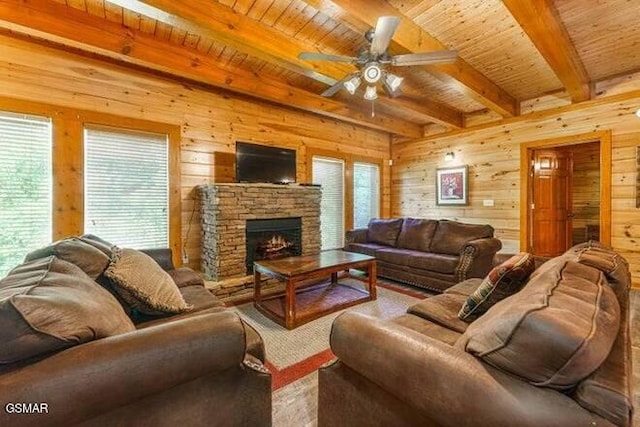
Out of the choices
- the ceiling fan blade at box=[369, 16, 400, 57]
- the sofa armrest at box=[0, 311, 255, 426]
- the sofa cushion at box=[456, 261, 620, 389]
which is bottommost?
the sofa armrest at box=[0, 311, 255, 426]

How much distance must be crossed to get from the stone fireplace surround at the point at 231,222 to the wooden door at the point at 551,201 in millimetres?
4094

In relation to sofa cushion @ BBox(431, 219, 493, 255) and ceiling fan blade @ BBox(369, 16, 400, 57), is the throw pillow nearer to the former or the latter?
ceiling fan blade @ BBox(369, 16, 400, 57)

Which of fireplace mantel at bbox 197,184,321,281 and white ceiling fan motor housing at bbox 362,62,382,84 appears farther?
fireplace mantel at bbox 197,184,321,281

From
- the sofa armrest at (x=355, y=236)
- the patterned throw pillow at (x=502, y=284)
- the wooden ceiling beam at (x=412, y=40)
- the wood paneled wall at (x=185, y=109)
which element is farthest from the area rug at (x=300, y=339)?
the wooden ceiling beam at (x=412, y=40)

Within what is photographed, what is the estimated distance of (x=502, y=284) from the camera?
159 cm

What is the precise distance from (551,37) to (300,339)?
3.41m

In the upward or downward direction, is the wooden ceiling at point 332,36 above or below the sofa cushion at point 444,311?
above

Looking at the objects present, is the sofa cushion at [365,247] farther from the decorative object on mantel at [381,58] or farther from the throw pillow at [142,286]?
the throw pillow at [142,286]

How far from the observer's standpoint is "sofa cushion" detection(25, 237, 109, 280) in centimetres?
159

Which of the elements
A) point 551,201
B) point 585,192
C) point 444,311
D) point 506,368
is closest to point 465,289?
point 444,311

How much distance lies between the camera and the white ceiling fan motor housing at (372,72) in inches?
99.7

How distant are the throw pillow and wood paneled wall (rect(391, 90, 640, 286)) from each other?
503cm

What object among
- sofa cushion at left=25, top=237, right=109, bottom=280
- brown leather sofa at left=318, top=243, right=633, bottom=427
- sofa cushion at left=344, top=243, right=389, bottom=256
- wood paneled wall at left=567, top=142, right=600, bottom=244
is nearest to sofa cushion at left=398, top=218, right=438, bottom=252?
sofa cushion at left=344, top=243, right=389, bottom=256

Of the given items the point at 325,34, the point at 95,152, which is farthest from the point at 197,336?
the point at 95,152
